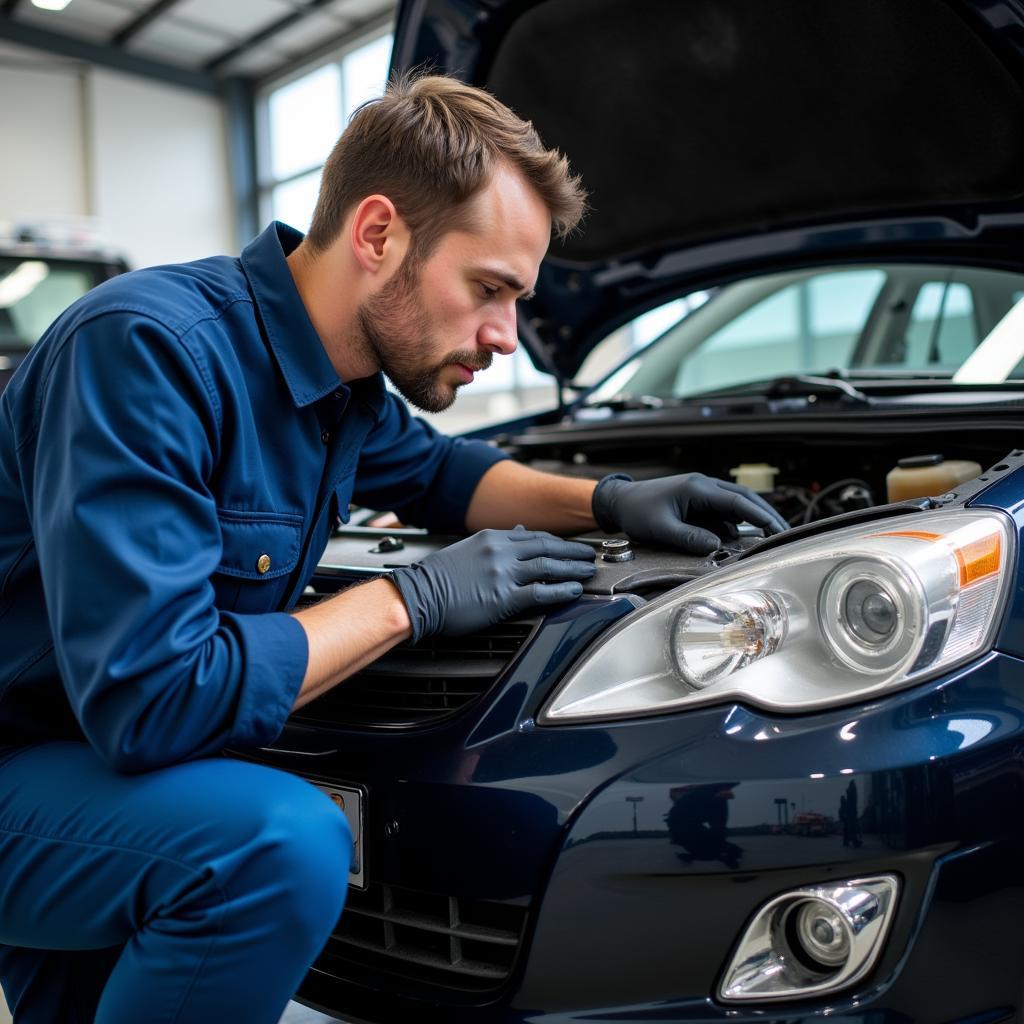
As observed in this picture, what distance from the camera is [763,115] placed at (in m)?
1.81

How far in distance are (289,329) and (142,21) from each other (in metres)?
10.2

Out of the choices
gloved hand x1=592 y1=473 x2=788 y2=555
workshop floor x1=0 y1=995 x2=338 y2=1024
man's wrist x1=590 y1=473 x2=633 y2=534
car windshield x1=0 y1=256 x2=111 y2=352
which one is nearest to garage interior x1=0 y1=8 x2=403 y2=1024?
car windshield x1=0 y1=256 x2=111 y2=352

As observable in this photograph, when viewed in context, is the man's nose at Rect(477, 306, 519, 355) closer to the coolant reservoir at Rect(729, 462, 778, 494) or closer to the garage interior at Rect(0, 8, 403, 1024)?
the coolant reservoir at Rect(729, 462, 778, 494)

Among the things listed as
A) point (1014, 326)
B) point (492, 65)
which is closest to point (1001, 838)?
point (1014, 326)

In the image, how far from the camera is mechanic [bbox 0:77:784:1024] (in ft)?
3.09

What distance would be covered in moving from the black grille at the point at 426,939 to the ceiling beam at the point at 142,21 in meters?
10.1

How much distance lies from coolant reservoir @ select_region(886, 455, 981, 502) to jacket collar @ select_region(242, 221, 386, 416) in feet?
2.62

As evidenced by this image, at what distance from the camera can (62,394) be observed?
3.29 ft

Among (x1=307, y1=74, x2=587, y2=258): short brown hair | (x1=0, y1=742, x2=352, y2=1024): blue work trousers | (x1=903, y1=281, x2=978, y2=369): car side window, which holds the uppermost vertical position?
(x1=307, y1=74, x2=587, y2=258): short brown hair

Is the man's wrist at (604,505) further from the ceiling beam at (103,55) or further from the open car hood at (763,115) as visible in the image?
the ceiling beam at (103,55)

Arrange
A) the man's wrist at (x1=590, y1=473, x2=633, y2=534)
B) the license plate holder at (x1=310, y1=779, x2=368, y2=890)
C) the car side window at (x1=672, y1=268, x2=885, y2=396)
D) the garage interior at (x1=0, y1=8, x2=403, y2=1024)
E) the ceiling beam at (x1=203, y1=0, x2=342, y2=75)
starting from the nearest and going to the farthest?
the license plate holder at (x1=310, y1=779, x2=368, y2=890) < the man's wrist at (x1=590, y1=473, x2=633, y2=534) < the car side window at (x1=672, y1=268, x2=885, y2=396) < the ceiling beam at (x1=203, y1=0, x2=342, y2=75) < the garage interior at (x1=0, y1=8, x2=403, y2=1024)

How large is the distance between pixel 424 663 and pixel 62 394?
1.54 feet

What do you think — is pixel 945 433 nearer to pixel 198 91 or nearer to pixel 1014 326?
pixel 1014 326

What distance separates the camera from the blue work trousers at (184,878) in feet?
3.09
